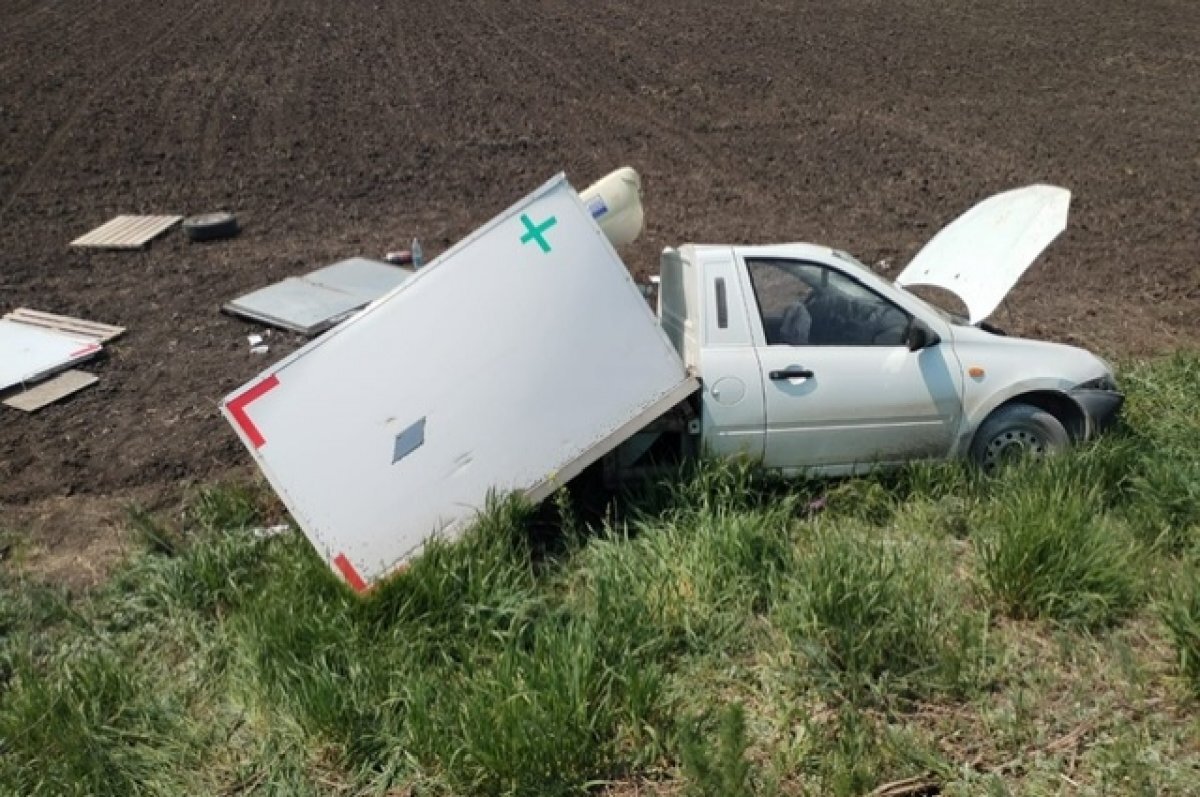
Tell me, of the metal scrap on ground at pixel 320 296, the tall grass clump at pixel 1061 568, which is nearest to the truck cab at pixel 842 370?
the tall grass clump at pixel 1061 568

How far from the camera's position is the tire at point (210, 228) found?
464 inches

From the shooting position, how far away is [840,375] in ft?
21.8

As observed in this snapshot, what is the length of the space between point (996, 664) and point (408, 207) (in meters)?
9.02

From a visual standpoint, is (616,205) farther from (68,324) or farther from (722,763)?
(68,324)

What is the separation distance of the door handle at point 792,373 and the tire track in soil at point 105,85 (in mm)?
9784

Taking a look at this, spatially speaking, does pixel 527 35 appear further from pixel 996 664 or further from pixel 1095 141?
pixel 996 664

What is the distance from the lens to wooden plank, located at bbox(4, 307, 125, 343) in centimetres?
966

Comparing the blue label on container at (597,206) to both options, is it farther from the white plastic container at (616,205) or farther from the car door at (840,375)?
the car door at (840,375)

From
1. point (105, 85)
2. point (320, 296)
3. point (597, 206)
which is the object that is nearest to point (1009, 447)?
point (597, 206)

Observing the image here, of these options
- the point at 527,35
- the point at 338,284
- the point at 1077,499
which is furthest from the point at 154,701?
the point at 527,35

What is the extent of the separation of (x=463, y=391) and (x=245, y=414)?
113 cm

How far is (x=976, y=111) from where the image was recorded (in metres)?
15.5

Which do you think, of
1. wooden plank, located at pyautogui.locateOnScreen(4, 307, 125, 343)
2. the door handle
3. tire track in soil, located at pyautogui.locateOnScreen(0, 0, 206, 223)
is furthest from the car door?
tire track in soil, located at pyautogui.locateOnScreen(0, 0, 206, 223)

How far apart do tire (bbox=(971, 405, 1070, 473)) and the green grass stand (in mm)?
392
